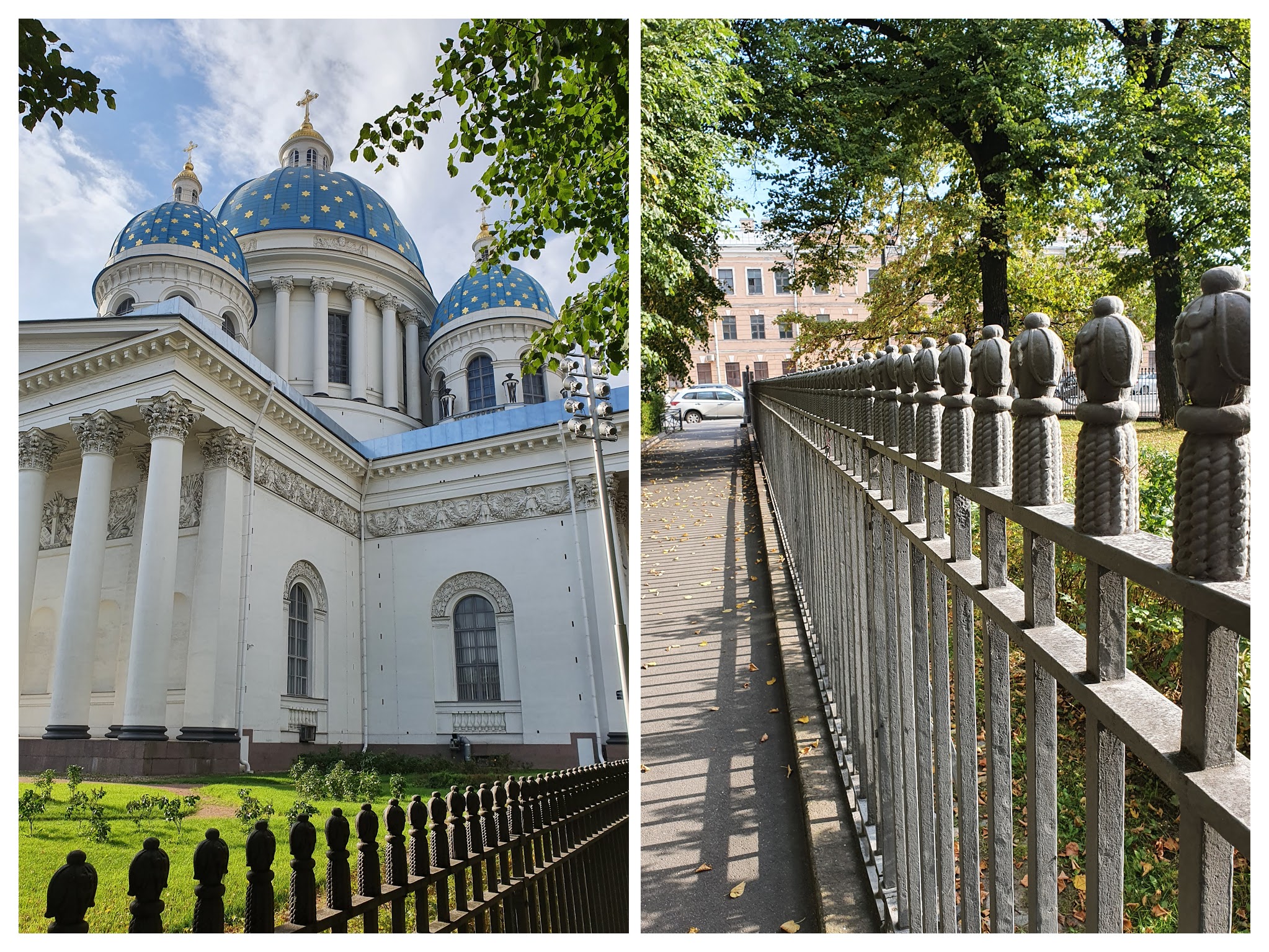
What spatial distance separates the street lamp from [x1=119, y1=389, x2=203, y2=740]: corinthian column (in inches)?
44.1

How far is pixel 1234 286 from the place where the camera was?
1.95 feet

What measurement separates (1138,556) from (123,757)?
2075 millimetres

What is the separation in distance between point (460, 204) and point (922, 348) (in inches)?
65.3

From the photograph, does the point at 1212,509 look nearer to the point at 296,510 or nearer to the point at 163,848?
the point at 163,848

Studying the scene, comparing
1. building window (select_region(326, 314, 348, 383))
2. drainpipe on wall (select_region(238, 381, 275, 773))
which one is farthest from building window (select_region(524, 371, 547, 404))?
drainpipe on wall (select_region(238, 381, 275, 773))

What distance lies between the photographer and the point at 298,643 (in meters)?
2.26

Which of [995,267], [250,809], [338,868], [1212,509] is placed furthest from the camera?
[995,267]

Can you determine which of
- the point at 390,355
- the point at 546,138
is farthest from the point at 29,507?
the point at 546,138

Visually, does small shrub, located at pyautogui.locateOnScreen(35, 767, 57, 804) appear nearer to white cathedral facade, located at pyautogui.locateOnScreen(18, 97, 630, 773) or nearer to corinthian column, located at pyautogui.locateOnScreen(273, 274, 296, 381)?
white cathedral facade, located at pyautogui.locateOnScreen(18, 97, 630, 773)
